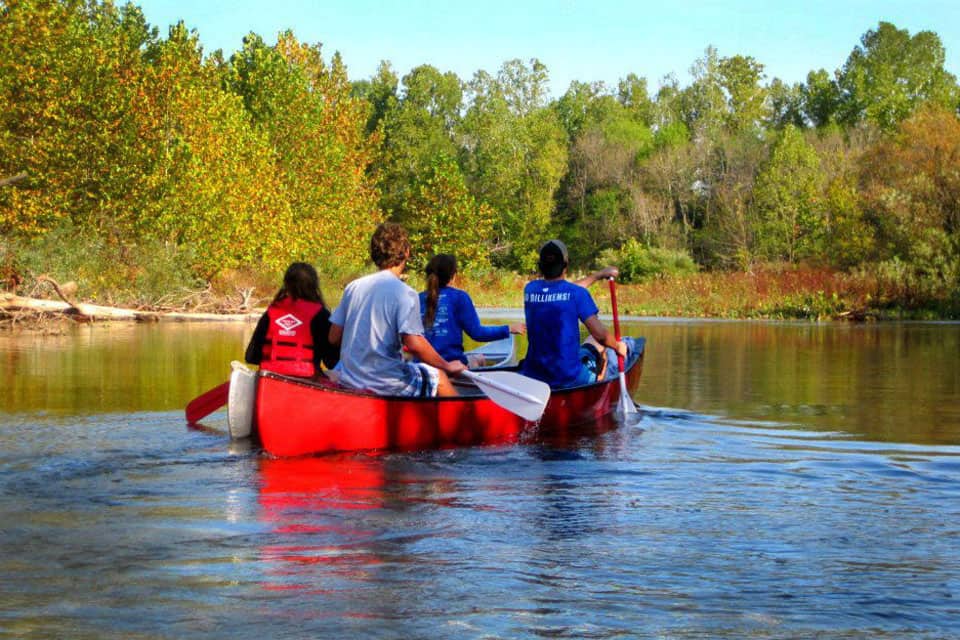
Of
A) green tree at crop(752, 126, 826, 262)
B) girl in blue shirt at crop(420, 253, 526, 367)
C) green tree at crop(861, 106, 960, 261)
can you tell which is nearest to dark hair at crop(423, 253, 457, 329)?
girl in blue shirt at crop(420, 253, 526, 367)

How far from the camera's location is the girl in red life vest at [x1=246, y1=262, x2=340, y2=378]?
29.1 ft

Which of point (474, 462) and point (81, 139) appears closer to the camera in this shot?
point (474, 462)

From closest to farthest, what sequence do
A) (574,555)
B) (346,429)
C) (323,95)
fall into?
(574,555), (346,429), (323,95)

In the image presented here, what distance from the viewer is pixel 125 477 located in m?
7.69

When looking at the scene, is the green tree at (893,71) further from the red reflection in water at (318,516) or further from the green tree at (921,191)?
the red reflection in water at (318,516)

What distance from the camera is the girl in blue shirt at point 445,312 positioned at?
1009 cm

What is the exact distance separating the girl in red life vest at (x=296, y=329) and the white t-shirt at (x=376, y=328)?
0.87ft

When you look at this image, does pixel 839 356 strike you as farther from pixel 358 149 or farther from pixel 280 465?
pixel 358 149

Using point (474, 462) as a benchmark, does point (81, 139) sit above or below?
above

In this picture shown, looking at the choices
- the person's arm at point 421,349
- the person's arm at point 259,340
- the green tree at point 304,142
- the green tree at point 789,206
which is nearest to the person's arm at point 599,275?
the person's arm at point 421,349

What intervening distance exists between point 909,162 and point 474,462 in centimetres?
3057

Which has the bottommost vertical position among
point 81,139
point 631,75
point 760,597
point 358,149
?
point 760,597

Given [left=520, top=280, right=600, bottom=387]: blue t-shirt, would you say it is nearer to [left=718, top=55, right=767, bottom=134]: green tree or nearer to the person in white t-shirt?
the person in white t-shirt

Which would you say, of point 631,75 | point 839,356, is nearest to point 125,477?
point 839,356
